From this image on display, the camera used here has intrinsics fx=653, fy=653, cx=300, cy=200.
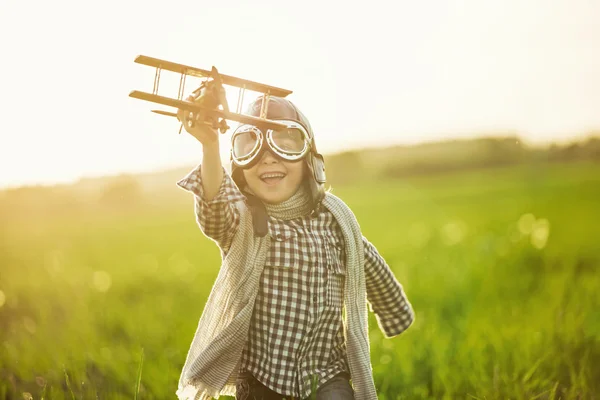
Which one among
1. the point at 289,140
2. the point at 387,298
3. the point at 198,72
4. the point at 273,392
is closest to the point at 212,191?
the point at 289,140

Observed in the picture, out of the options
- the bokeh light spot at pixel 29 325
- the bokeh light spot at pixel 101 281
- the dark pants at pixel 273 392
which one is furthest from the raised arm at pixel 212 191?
the bokeh light spot at pixel 101 281

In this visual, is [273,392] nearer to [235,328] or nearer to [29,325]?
[235,328]

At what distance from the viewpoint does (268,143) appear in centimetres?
272

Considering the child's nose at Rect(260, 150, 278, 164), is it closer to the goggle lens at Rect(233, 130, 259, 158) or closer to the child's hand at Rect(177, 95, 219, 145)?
the goggle lens at Rect(233, 130, 259, 158)

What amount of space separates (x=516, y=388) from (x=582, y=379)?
374mm

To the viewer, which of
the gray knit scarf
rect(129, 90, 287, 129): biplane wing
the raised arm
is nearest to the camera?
rect(129, 90, 287, 129): biplane wing

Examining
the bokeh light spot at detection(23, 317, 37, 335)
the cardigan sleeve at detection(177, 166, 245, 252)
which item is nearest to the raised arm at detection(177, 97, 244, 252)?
the cardigan sleeve at detection(177, 166, 245, 252)

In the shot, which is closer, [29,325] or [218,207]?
[218,207]

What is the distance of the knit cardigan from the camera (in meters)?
2.75

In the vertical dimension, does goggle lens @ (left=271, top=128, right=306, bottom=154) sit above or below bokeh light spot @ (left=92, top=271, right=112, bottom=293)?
above

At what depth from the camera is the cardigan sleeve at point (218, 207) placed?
2.60 m

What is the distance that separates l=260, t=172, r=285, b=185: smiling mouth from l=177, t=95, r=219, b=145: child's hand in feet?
1.29

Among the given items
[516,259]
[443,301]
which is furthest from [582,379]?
[516,259]

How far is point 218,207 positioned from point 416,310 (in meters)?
2.84
